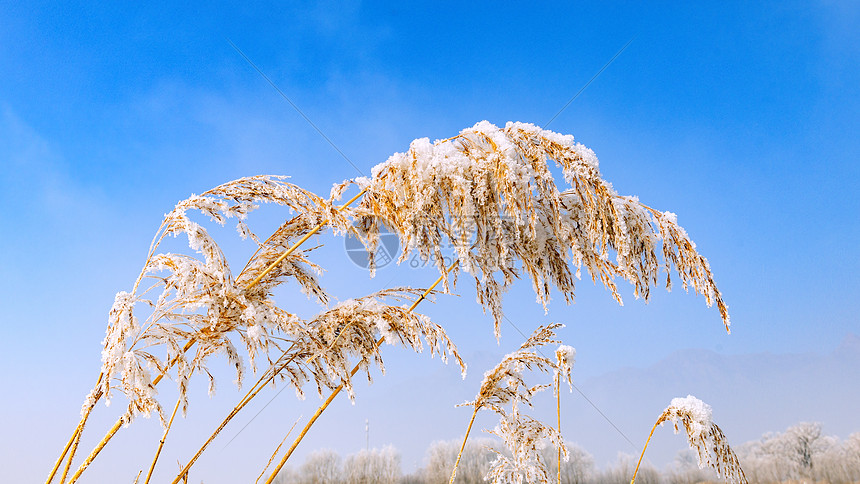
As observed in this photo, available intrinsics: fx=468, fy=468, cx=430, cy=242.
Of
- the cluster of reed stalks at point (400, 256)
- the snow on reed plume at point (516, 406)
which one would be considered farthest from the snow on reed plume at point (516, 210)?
the snow on reed plume at point (516, 406)

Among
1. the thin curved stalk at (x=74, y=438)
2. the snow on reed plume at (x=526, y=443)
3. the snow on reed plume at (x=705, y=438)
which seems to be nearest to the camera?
the thin curved stalk at (x=74, y=438)

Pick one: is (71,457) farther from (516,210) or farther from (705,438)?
(705,438)

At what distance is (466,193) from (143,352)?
1.33 meters

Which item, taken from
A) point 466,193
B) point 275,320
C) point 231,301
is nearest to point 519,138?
point 466,193

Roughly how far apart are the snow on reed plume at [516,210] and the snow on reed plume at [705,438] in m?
1.09

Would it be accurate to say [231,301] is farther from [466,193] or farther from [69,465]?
[466,193]

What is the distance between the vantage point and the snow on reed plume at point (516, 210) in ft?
5.53

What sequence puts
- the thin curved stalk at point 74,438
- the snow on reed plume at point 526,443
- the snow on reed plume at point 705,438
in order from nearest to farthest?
1. the thin curved stalk at point 74,438
2. the snow on reed plume at point 705,438
3. the snow on reed plume at point 526,443

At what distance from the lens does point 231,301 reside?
1.88m

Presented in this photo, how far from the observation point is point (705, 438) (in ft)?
8.15

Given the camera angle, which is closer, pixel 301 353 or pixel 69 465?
pixel 69 465

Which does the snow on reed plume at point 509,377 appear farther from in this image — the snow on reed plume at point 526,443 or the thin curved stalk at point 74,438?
the thin curved stalk at point 74,438

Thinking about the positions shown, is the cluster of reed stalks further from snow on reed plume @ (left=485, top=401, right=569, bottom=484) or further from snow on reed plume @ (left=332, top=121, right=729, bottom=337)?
snow on reed plume @ (left=485, top=401, right=569, bottom=484)

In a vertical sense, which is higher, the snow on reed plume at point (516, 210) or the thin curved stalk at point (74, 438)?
the snow on reed plume at point (516, 210)
